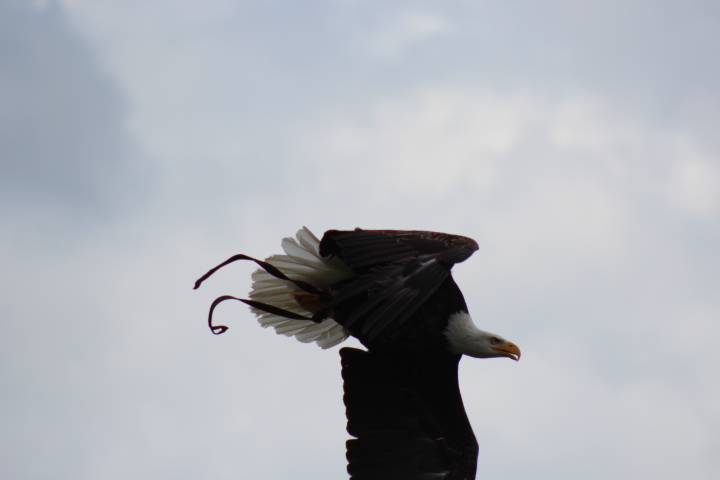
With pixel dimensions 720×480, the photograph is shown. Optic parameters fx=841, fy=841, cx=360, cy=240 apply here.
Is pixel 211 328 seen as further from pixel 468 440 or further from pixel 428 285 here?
pixel 468 440

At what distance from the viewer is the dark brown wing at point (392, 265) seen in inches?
179

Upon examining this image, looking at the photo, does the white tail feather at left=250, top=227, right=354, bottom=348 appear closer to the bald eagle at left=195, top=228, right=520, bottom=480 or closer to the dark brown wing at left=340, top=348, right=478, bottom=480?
the bald eagle at left=195, top=228, right=520, bottom=480

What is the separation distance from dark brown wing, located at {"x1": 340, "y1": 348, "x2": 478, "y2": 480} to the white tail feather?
1.68 feet

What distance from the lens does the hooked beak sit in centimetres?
590

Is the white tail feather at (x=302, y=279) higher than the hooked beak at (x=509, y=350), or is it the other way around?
the white tail feather at (x=302, y=279)

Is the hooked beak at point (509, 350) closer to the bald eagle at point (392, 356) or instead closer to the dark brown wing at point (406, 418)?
the bald eagle at point (392, 356)

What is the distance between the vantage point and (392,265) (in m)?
4.89

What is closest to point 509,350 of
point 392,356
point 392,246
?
point 392,356

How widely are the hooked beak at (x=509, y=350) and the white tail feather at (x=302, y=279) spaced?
1.18 meters

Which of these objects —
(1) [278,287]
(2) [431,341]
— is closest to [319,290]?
(1) [278,287]

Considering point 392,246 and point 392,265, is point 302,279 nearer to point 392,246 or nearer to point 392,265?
point 392,246

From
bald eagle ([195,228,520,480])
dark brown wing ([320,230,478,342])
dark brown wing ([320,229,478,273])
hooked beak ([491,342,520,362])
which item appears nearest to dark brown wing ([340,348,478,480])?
bald eagle ([195,228,520,480])

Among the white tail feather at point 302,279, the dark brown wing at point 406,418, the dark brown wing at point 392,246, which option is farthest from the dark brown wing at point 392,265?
the dark brown wing at point 406,418

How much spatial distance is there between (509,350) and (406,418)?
3.25ft
